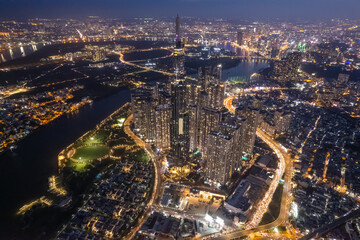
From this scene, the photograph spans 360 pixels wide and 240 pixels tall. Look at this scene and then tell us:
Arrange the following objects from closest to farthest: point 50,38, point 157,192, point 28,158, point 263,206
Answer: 1. point 263,206
2. point 157,192
3. point 28,158
4. point 50,38

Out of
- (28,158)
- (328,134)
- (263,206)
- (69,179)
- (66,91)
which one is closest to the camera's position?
(263,206)

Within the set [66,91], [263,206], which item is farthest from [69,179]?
[66,91]

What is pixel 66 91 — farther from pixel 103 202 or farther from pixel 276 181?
pixel 276 181

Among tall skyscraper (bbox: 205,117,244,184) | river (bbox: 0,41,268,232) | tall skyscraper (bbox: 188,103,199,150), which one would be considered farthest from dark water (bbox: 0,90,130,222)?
tall skyscraper (bbox: 205,117,244,184)

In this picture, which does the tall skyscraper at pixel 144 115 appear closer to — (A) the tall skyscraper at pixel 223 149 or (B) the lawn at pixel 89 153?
(B) the lawn at pixel 89 153

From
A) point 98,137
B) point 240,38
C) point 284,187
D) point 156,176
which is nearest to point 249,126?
point 284,187

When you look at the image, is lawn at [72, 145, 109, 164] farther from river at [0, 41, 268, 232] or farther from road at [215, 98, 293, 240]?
road at [215, 98, 293, 240]

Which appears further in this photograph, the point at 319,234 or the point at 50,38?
the point at 50,38
